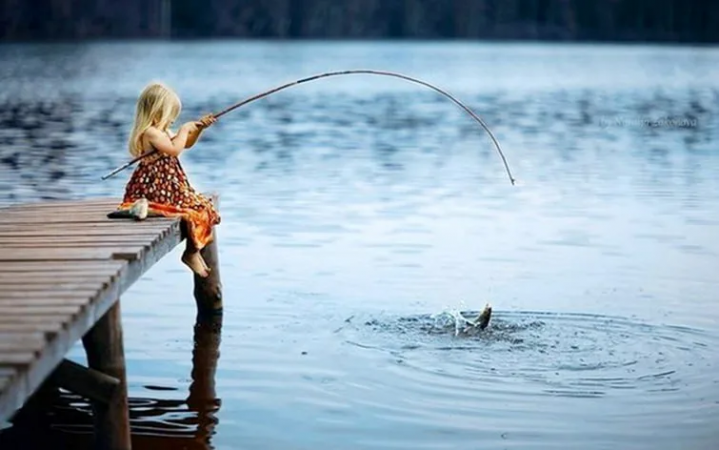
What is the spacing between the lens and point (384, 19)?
14750cm

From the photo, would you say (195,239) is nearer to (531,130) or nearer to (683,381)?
(683,381)

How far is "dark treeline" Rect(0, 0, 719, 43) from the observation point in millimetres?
133250

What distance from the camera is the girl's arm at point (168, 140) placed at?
8602mm

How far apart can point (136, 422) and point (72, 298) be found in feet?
5.42

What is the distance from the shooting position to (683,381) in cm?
847

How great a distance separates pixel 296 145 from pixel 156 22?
406 ft

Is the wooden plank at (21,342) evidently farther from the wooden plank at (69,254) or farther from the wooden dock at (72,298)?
the wooden plank at (69,254)

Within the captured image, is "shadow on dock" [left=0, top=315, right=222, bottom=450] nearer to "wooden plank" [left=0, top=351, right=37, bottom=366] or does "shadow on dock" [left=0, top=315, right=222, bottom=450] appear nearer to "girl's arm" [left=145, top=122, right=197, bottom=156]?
"girl's arm" [left=145, top=122, right=197, bottom=156]

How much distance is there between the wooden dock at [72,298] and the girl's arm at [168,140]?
0.39 m

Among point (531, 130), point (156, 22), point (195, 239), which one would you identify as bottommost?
point (156, 22)

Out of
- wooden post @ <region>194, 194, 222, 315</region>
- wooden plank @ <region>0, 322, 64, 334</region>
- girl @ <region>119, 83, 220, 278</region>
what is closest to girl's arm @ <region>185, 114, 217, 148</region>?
girl @ <region>119, 83, 220, 278</region>

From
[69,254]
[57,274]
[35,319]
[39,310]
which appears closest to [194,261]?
[69,254]

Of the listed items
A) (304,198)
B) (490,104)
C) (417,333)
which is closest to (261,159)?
(304,198)

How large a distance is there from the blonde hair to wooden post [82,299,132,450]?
1.83 metres
